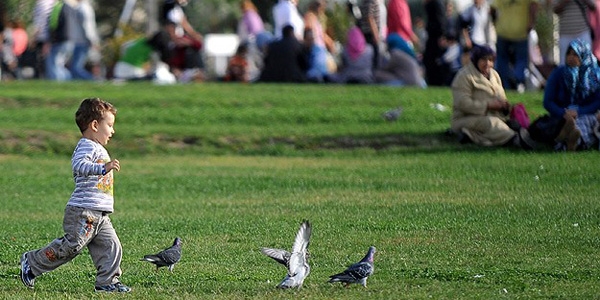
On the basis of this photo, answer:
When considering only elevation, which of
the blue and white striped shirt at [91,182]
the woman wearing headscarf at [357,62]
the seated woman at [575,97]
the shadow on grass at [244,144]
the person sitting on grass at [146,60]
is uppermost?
the blue and white striped shirt at [91,182]

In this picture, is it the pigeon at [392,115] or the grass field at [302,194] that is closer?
the grass field at [302,194]

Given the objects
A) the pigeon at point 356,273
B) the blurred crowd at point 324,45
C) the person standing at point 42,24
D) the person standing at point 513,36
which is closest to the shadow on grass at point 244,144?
the person standing at point 513,36

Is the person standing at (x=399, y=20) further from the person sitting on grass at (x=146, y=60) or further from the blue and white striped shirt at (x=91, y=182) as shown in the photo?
the blue and white striped shirt at (x=91, y=182)

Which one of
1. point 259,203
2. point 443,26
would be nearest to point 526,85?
point 443,26

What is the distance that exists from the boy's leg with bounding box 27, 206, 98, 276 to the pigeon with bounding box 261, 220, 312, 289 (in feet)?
3.97

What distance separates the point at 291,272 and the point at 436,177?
293 inches

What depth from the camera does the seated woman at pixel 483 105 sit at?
17.2 metres

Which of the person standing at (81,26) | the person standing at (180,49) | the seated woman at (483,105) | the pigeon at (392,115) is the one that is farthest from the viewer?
the person standing at (180,49)

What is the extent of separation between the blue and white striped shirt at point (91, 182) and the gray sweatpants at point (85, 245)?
0.05 m

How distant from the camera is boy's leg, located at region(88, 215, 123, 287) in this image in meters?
8.47

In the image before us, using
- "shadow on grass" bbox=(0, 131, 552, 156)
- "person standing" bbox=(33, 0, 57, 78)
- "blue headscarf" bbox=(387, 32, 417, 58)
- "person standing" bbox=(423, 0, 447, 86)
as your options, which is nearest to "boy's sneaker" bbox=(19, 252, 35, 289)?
"shadow on grass" bbox=(0, 131, 552, 156)

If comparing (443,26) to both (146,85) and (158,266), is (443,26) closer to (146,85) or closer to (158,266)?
(146,85)

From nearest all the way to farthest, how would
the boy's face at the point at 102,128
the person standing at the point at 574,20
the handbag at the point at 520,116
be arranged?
the boy's face at the point at 102,128 → the handbag at the point at 520,116 → the person standing at the point at 574,20

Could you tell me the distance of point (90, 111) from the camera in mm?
8469
